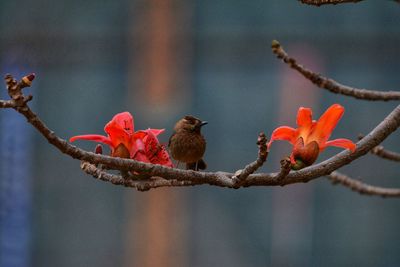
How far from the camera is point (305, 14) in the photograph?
5195mm

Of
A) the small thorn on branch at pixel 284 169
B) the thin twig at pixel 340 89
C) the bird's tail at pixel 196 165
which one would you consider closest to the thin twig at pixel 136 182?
the small thorn on branch at pixel 284 169

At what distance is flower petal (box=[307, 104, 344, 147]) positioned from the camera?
107 cm

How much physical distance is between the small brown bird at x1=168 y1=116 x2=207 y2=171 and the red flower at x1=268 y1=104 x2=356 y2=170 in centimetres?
37

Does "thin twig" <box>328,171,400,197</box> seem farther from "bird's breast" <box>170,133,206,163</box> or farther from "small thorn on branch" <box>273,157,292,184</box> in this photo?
"small thorn on branch" <box>273,157,292,184</box>

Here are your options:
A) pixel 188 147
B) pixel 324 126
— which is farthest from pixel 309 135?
pixel 188 147

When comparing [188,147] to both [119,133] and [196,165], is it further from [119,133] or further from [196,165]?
[119,133]

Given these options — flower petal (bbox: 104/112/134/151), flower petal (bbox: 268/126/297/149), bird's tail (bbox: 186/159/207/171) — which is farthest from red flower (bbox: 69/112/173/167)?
bird's tail (bbox: 186/159/207/171)

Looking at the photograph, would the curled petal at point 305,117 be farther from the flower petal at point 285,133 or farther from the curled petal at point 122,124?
the curled petal at point 122,124

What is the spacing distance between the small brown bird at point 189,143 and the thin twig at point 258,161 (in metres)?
0.50

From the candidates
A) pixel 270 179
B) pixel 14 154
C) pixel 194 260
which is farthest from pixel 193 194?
pixel 270 179

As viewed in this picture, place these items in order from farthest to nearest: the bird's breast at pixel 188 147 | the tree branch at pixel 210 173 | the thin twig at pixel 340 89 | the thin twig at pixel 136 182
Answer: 1. the bird's breast at pixel 188 147
2. the thin twig at pixel 340 89
3. the thin twig at pixel 136 182
4. the tree branch at pixel 210 173

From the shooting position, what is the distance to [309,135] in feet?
3.56

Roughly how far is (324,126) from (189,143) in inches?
17.2

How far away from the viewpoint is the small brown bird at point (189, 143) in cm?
145
